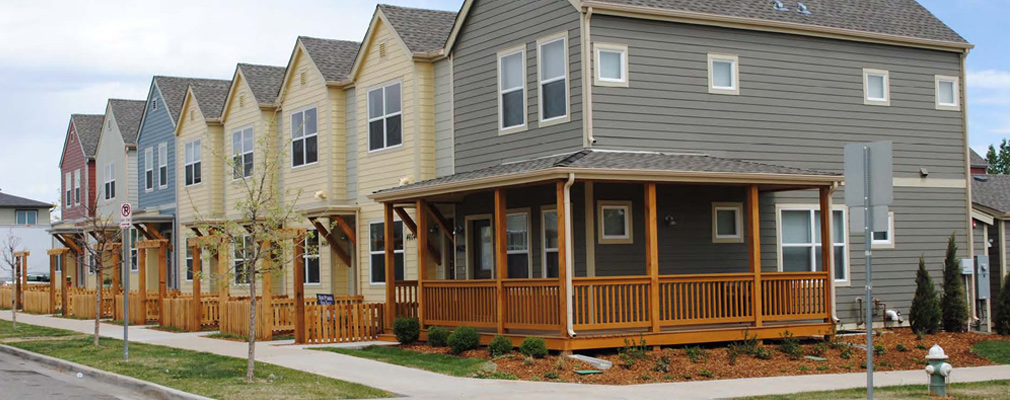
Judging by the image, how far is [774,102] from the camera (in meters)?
22.3

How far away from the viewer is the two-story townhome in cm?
1905

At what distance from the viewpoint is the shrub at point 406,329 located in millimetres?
21000

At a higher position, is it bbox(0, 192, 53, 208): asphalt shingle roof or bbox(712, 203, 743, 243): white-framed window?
bbox(0, 192, 53, 208): asphalt shingle roof

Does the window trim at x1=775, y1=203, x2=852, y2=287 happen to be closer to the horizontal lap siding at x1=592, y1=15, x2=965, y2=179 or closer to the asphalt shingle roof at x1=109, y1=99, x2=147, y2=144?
the horizontal lap siding at x1=592, y1=15, x2=965, y2=179

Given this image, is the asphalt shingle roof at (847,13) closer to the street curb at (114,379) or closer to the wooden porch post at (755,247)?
the wooden porch post at (755,247)

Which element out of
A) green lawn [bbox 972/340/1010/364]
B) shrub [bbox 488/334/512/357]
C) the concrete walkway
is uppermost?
shrub [bbox 488/334/512/357]

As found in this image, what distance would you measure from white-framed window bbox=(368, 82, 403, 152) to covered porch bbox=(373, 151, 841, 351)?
2648 mm

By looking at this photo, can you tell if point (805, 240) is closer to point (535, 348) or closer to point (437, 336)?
point (535, 348)

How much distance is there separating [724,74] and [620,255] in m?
4.32

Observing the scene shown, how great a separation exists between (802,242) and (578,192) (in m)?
5.42

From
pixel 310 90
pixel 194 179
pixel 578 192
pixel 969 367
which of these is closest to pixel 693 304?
pixel 578 192

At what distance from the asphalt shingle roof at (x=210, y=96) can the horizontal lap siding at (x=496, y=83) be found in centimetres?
1339

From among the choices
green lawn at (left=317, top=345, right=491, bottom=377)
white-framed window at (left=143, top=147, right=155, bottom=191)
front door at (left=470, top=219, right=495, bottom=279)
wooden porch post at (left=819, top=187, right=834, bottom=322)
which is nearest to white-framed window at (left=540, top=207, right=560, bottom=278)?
front door at (left=470, top=219, right=495, bottom=279)

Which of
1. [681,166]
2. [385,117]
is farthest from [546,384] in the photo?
[385,117]
